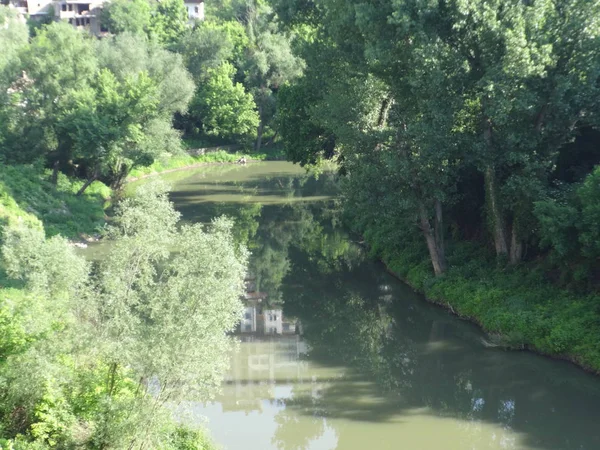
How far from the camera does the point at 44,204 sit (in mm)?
37312

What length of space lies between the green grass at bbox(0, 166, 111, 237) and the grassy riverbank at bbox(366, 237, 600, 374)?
699 inches

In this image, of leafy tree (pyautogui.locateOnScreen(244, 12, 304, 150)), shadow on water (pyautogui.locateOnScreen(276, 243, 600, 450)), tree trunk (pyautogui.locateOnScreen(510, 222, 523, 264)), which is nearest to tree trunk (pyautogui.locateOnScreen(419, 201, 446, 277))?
shadow on water (pyautogui.locateOnScreen(276, 243, 600, 450))

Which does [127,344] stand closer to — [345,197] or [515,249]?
[345,197]

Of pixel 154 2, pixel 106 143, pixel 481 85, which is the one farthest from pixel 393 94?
pixel 154 2

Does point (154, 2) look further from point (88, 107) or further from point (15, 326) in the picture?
→ point (15, 326)

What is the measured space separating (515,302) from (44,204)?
82.9 ft

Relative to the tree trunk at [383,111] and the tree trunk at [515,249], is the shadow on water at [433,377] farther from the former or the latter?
the tree trunk at [383,111]

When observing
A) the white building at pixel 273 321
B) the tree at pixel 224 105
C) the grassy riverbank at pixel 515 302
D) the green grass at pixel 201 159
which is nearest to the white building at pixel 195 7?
the tree at pixel 224 105

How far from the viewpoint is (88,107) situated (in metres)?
41.8

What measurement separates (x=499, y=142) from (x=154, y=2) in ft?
290

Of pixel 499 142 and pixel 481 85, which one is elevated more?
pixel 481 85

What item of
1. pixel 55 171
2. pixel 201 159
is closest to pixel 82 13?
pixel 201 159

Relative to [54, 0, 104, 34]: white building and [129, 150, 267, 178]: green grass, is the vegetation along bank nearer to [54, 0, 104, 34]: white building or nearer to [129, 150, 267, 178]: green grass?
[129, 150, 267, 178]: green grass

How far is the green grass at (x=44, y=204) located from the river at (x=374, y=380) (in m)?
10.7
